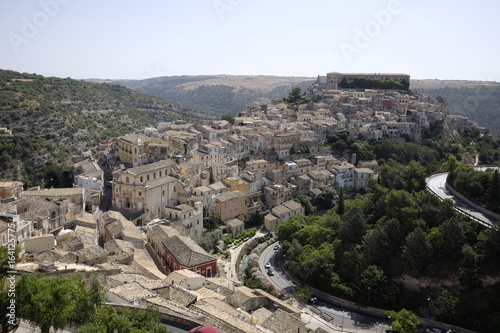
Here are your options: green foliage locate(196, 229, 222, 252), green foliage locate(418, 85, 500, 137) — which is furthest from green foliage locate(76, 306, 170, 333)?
green foliage locate(418, 85, 500, 137)

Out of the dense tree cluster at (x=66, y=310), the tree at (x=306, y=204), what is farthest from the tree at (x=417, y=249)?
the dense tree cluster at (x=66, y=310)

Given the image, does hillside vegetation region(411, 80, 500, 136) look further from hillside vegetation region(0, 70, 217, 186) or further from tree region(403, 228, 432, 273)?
tree region(403, 228, 432, 273)

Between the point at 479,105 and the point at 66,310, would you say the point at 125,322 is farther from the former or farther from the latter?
the point at 479,105

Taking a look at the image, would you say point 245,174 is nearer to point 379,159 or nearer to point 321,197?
point 321,197

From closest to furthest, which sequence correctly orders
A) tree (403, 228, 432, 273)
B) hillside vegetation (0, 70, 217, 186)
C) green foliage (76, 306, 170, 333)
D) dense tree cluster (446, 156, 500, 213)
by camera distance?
1. green foliage (76, 306, 170, 333)
2. tree (403, 228, 432, 273)
3. dense tree cluster (446, 156, 500, 213)
4. hillside vegetation (0, 70, 217, 186)

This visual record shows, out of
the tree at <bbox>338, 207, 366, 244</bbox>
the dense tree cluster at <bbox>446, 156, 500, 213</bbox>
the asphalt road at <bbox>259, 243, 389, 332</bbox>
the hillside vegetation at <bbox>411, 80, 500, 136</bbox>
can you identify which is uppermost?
the hillside vegetation at <bbox>411, 80, 500, 136</bbox>

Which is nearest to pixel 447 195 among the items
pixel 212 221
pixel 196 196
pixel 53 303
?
pixel 212 221

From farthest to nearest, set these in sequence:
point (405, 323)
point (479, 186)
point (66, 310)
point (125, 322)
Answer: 1. point (479, 186)
2. point (405, 323)
3. point (125, 322)
4. point (66, 310)
